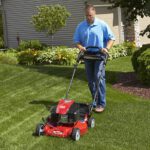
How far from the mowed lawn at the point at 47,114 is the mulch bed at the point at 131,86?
26cm

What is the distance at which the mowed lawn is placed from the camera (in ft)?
25.5

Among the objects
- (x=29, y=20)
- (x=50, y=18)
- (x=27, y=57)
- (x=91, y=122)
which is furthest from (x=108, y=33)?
(x=29, y=20)

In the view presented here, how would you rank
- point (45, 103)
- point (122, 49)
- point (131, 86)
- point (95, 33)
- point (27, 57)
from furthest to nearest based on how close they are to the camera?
point (122, 49) < point (27, 57) < point (131, 86) < point (45, 103) < point (95, 33)

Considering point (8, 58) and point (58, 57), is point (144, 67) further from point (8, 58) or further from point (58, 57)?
point (8, 58)

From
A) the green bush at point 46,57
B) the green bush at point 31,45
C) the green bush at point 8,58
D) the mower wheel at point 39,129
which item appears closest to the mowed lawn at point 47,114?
the mower wheel at point 39,129

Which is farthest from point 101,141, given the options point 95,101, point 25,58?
point 25,58

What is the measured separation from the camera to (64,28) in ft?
79.7

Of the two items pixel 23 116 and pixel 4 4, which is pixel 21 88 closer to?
pixel 23 116

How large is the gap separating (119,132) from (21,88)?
4.60 m

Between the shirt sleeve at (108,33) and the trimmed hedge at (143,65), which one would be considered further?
the trimmed hedge at (143,65)

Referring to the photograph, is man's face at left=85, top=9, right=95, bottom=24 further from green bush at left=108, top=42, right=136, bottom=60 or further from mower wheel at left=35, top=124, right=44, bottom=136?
green bush at left=108, top=42, right=136, bottom=60

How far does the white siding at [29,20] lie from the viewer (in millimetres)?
23703

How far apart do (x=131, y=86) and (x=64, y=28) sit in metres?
12.5

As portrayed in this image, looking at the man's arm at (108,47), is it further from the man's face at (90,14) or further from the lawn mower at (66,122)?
the lawn mower at (66,122)
